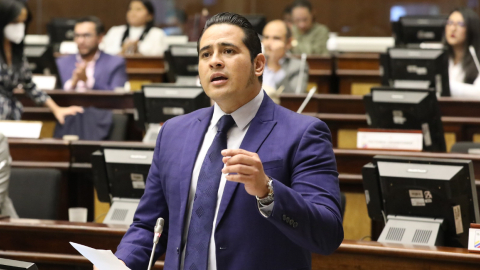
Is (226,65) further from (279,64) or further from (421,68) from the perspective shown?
(279,64)

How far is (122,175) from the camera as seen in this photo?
2.57 meters

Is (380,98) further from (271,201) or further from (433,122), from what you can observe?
(271,201)

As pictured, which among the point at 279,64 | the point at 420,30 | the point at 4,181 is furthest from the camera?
the point at 420,30

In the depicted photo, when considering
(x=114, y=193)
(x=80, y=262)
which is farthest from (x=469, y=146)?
(x=80, y=262)

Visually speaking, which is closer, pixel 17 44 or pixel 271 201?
pixel 271 201

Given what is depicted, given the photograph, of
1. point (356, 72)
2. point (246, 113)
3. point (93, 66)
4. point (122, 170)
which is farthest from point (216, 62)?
point (356, 72)

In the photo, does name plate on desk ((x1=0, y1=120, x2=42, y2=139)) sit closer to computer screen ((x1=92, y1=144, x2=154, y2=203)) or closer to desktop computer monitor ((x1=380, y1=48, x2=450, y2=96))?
computer screen ((x1=92, y1=144, x2=154, y2=203))

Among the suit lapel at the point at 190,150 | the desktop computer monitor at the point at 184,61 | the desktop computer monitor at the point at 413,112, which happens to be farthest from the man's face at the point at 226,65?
the desktop computer monitor at the point at 184,61

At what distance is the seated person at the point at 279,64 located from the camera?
14.7ft

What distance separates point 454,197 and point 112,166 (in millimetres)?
1321

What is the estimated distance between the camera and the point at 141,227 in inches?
54.4

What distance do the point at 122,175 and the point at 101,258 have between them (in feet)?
4.59

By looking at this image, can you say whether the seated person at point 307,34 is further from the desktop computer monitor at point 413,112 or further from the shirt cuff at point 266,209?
the shirt cuff at point 266,209

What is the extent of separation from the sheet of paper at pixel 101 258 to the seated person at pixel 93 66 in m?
3.55
